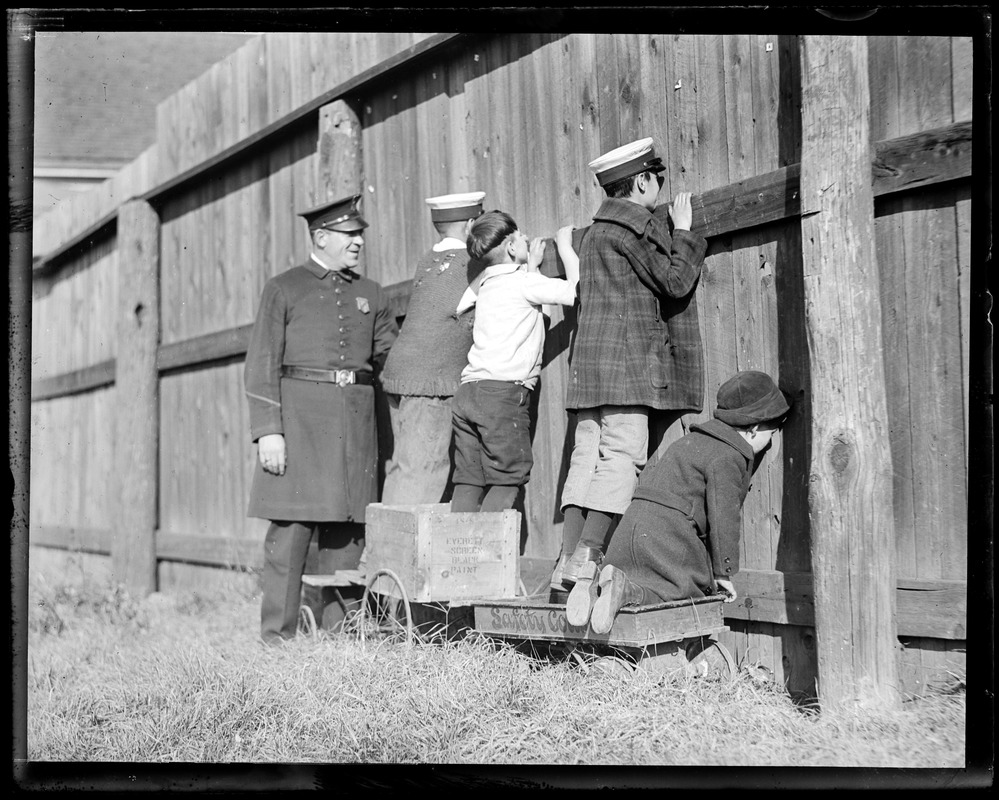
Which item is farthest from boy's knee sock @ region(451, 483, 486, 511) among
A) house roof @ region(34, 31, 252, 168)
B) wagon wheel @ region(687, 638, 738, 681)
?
house roof @ region(34, 31, 252, 168)

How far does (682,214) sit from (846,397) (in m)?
1.16

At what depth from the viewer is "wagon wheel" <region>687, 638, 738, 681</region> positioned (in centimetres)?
434

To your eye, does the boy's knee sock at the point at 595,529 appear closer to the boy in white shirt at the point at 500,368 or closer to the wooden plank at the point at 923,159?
the boy in white shirt at the point at 500,368

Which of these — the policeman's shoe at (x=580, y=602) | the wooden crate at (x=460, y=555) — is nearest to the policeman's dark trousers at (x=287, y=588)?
the wooden crate at (x=460, y=555)

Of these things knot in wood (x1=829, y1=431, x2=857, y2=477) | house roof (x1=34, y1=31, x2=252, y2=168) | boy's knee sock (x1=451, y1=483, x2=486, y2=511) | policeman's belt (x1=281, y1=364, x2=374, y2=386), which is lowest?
boy's knee sock (x1=451, y1=483, x2=486, y2=511)

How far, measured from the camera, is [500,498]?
16.8 feet

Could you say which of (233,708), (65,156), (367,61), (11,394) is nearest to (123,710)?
(233,708)

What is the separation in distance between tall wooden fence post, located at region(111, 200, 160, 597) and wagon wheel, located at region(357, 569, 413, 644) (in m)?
3.89

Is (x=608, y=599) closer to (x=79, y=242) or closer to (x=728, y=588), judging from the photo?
(x=728, y=588)

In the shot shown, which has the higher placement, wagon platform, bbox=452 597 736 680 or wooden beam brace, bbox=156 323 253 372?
wooden beam brace, bbox=156 323 253 372

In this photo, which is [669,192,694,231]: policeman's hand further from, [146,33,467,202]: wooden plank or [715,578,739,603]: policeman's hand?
[146,33,467,202]: wooden plank

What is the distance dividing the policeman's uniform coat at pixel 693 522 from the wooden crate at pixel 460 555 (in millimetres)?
727

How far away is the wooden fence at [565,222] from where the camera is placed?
12.7 ft

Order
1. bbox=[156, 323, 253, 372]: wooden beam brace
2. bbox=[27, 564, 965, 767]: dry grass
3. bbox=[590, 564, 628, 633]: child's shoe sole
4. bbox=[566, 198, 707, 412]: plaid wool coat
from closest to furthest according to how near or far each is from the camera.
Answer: bbox=[27, 564, 965, 767]: dry grass, bbox=[590, 564, 628, 633]: child's shoe sole, bbox=[566, 198, 707, 412]: plaid wool coat, bbox=[156, 323, 253, 372]: wooden beam brace
